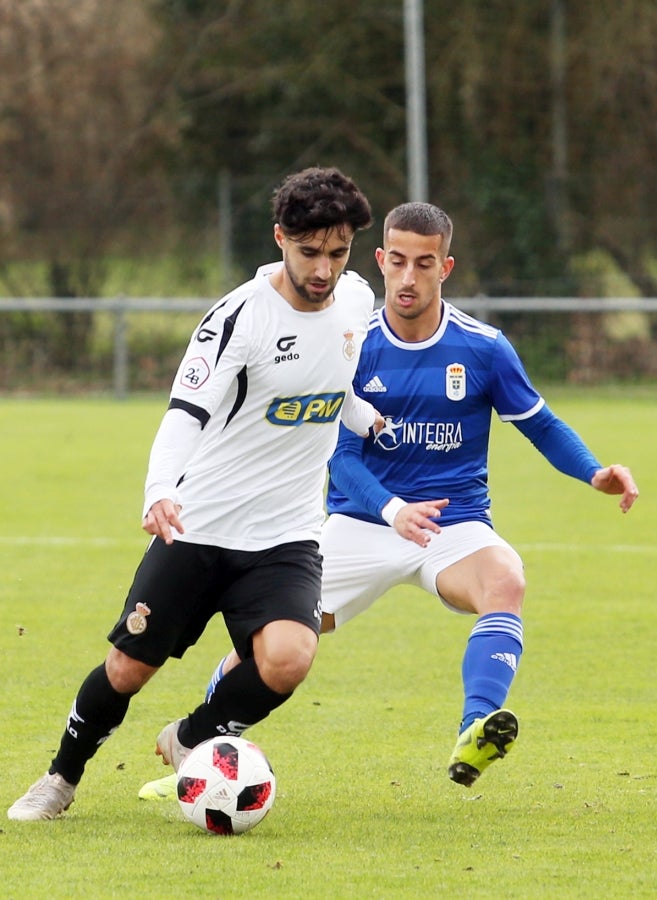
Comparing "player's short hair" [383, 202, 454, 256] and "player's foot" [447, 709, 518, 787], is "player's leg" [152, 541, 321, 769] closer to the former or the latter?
"player's foot" [447, 709, 518, 787]

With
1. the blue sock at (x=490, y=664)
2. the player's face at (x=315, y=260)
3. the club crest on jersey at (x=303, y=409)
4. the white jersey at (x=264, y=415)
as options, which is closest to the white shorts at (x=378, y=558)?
the blue sock at (x=490, y=664)

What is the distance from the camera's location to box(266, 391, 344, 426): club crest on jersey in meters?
4.87

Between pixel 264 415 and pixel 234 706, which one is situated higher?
pixel 264 415

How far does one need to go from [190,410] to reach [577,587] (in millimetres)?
5295

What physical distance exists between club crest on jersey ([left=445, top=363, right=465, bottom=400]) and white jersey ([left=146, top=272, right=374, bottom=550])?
0.75 m

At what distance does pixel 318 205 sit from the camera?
184 inches

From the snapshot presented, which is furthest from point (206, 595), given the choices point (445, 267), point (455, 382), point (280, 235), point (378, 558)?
point (445, 267)

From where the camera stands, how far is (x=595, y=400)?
2134 centimetres

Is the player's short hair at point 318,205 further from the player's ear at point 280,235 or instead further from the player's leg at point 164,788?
the player's leg at point 164,788

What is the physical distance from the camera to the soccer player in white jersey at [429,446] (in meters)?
5.50

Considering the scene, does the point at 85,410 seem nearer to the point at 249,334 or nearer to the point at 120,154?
the point at 120,154

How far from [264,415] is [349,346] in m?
0.36

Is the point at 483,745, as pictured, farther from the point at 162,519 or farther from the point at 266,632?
the point at 162,519

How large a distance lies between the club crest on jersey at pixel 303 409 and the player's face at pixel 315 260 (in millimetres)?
300
